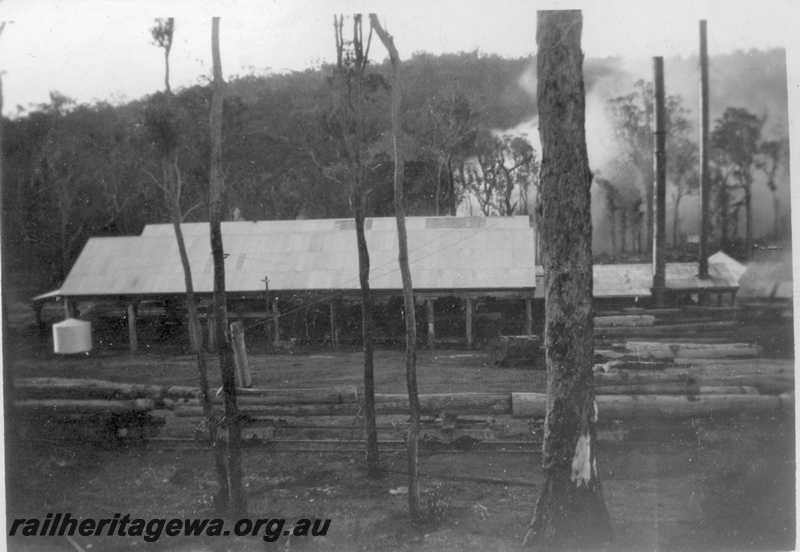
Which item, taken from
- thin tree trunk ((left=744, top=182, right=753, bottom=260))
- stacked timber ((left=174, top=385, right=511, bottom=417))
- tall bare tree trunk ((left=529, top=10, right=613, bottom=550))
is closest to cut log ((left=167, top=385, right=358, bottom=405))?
stacked timber ((left=174, top=385, right=511, bottom=417))

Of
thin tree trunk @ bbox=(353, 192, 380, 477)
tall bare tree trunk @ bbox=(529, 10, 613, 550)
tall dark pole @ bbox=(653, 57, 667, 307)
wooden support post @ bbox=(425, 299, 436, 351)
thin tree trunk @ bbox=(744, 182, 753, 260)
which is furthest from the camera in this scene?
wooden support post @ bbox=(425, 299, 436, 351)

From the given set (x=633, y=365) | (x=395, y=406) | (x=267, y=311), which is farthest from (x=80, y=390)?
(x=633, y=365)

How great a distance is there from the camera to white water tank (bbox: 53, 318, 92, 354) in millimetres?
7902

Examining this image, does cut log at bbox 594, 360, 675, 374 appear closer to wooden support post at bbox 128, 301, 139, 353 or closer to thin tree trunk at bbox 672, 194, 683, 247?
thin tree trunk at bbox 672, 194, 683, 247

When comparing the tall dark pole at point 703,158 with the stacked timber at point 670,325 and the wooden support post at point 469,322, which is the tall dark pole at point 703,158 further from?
the wooden support post at point 469,322

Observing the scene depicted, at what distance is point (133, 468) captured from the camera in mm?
8133

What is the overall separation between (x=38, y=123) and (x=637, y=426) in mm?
8977

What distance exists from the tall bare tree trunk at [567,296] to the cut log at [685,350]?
434cm

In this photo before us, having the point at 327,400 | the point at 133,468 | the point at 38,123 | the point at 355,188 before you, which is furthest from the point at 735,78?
the point at 133,468

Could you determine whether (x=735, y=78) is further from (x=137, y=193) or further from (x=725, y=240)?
(x=137, y=193)

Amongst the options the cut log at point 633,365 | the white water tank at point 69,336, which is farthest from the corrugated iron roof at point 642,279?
the white water tank at point 69,336

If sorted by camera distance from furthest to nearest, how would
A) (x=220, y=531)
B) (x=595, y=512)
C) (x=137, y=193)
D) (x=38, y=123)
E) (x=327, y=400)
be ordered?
1. (x=137, y=193)
2. (x=327, y=400)
3. (x=38, y=123)
4. (x=220, y=531)
5. (x=595, y=512)

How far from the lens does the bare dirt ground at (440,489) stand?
6.15 metres

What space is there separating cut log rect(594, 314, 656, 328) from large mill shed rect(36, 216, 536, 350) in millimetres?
2939
